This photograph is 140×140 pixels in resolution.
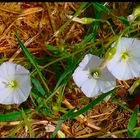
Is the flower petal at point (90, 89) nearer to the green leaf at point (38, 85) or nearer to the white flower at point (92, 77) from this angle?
the white flower at point (92, 77)

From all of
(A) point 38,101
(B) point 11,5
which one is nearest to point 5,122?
(A) point 38,101

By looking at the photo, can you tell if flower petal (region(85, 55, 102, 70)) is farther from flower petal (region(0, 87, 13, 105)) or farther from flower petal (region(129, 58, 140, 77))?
flower petal (region(0, 87, 13, 105))

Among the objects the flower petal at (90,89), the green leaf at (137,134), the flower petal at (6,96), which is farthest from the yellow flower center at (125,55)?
the flower petal at (6,96)

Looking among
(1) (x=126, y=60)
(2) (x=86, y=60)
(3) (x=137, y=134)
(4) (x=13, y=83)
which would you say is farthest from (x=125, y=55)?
(4) (x=13, y=83)

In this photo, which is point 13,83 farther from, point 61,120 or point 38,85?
point 61,120

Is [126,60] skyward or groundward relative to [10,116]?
skyward
